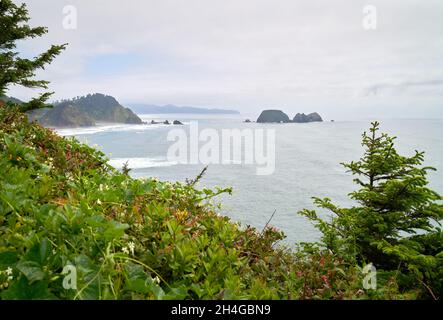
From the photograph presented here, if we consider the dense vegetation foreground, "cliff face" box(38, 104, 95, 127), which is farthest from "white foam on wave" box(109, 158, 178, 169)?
"cliff face" box(38, 104, 95, 127)

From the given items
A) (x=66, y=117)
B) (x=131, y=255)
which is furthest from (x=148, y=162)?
(x=66, y=117)

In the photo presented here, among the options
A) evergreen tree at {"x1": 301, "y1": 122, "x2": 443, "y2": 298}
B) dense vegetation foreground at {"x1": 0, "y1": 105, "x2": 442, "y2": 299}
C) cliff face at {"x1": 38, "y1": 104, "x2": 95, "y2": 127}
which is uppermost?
cliff face at {"x1": 38, "y1": 104, "x2": 95, "y2": 127}

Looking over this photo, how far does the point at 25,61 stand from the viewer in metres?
18.6

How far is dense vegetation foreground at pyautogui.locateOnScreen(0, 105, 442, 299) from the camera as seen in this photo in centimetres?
204

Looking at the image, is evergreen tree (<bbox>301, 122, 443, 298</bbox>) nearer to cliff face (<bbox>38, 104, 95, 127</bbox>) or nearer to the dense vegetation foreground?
the dense vegetation foreground

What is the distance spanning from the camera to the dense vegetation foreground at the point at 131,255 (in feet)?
6.70

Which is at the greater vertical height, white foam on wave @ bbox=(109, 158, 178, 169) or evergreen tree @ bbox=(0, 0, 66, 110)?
evergreen tree @ bbox=(0, 0, 66, 110)

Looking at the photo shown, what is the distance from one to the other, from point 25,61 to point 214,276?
20.2 metres

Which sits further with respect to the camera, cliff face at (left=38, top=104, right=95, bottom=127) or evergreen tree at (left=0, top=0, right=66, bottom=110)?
cliff face at (left=38, top=104, right=95, bottom=127)

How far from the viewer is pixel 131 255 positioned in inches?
105

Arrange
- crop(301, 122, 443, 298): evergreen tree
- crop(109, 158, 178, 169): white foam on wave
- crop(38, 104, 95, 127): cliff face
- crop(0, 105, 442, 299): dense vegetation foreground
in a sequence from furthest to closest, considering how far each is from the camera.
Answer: crop(38, 104, 95, 127): cliff face < crop(109, 158, 178, 169): white foam on wave < crop(301, 122, 443, 298): evergreen tree < crop(0, 105, 442, 299): dense vegetation foreground

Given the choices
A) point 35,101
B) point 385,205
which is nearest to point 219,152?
point 35,101

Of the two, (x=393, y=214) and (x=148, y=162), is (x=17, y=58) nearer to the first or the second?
(x=148, y=162)
